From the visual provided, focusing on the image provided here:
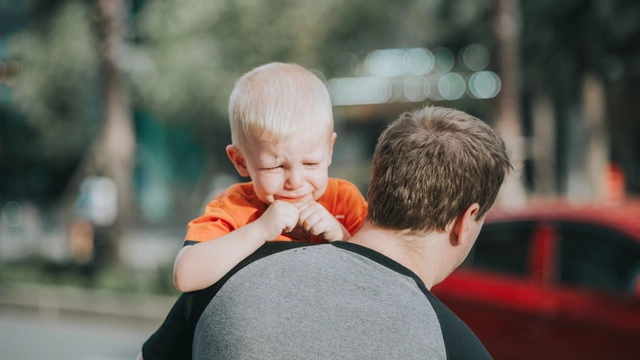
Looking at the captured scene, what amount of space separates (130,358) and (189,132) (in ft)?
64.7

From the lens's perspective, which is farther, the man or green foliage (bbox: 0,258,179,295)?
green foliage (bbox: 0,258,179,295)

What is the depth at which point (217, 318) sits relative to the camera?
5.03ft

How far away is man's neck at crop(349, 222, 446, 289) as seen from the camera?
1642 millimetres

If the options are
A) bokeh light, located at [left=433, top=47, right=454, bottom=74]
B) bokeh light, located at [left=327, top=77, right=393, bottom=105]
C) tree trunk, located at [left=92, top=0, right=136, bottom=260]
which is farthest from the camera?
bokeh light, located at [left=327, top=77, right=393, bottom=105]

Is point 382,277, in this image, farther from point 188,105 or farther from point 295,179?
point 188,105

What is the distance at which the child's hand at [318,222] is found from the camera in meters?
1.79

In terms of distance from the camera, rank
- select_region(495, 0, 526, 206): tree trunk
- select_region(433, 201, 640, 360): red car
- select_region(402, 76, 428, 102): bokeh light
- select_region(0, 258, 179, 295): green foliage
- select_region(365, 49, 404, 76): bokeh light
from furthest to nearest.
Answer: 1. select_region(402, 76, 428, 102): bokeh light
2. select_region(365, 49, 404, 76): bokeh light
3. select_region(0, 258, 179, 295): green foliage
4. select_region(495, 0, 526, 206): tree trunk
5. select_region(433, 201, 640, 360): red car

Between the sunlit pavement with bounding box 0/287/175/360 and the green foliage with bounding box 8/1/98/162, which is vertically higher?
the green foliage with bounding box 8/1/98/162

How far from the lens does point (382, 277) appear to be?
1524mm

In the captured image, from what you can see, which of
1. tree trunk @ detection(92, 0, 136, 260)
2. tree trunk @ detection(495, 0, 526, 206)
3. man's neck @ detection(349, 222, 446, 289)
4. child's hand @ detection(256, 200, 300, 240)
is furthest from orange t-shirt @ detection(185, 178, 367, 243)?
tree trunk @ detection(92, 0, 136, 260)

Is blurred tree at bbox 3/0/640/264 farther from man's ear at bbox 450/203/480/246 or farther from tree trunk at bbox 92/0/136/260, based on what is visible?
man's ear at bbox 450/203/480/246

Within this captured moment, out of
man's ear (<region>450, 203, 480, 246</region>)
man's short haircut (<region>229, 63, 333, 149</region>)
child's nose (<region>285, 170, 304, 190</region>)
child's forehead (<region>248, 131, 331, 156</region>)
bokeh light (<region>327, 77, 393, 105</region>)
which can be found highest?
man's short haircut (<region>229, 63, 333, 149</region>)

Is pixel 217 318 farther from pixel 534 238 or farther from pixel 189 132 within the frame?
pixel 189 132

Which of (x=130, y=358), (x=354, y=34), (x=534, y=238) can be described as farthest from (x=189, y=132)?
(x=534, y=238)
